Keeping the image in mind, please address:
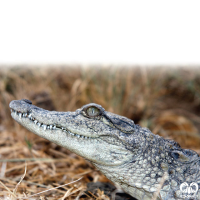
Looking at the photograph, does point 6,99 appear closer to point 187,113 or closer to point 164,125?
point 164,125

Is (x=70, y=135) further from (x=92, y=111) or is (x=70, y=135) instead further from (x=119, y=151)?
(x=119, y=151)

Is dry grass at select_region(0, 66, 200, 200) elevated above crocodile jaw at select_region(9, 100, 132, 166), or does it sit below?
above

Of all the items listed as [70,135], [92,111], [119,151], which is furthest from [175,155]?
[70,135]

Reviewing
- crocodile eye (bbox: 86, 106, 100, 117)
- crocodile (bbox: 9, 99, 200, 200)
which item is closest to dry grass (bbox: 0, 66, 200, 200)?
crocodile (bbox: 9, 99, 200, 200)

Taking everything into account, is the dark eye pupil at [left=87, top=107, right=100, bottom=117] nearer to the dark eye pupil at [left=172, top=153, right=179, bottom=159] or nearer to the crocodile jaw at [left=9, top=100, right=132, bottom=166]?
the crocodile jaw at [left=9, top=100, right=132, bottom=166]
